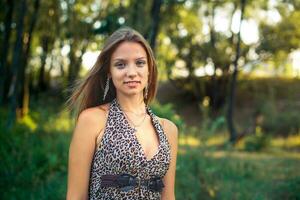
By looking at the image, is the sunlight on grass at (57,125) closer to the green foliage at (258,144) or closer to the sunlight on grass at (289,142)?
the green foliage at (258,144)

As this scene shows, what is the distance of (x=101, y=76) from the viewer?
2.83 m

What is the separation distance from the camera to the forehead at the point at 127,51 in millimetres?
2705

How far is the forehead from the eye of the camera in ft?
8.87

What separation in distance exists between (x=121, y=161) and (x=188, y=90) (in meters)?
28.1

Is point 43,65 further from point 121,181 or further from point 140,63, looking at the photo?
point 121,181

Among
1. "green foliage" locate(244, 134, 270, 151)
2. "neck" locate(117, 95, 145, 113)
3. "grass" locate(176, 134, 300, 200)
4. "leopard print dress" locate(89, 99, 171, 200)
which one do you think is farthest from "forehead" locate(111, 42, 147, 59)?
"green foliage" locate(244, 134, 270, 151)

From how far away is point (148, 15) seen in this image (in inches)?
601

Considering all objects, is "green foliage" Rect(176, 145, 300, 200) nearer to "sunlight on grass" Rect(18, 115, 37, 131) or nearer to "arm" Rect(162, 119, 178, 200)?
"arm" Rect(162, 119, 178, 200)

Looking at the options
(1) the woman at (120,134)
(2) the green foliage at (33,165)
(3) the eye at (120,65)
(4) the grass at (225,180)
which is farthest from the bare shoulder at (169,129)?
(2) the green foliage at (33,165)

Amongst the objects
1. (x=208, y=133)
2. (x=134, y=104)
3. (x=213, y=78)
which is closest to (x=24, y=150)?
(x=208, y=133)

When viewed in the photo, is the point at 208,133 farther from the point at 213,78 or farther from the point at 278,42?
the point at 213,78

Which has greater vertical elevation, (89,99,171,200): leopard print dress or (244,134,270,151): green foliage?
(89,99,171,200): leopard print dress

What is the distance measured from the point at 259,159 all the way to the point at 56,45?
66.6 feet

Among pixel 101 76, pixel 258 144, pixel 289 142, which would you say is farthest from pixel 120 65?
pixel 289 142
